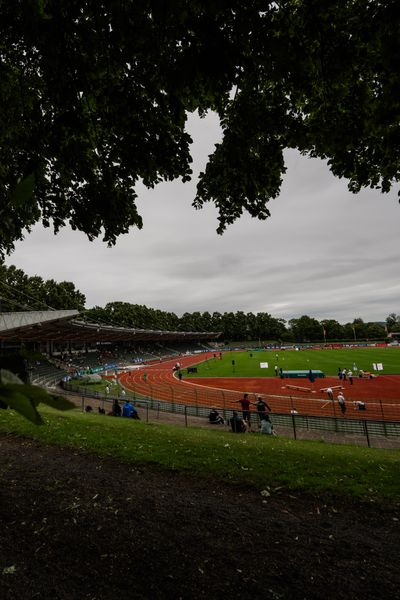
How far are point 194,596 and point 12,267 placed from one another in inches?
3048

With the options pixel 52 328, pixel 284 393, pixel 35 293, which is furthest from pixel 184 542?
pixel 35 293

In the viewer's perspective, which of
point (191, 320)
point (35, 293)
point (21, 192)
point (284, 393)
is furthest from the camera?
point (191, 320)

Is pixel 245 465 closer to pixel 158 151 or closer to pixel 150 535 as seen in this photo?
pixel 150 535

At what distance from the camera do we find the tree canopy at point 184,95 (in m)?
4.03

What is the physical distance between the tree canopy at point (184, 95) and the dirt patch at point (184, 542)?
4.22 metres

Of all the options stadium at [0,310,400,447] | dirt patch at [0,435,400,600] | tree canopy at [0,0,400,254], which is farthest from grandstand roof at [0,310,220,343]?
dirt patch at [0,435,400,600]

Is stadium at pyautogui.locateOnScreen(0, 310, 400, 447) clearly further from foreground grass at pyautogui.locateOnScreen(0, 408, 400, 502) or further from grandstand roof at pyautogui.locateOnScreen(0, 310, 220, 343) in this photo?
foreground grass at pyautogui.locateOnScreen(0, 408, 400, 502)

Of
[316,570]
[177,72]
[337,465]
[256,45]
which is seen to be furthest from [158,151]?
[337,465]

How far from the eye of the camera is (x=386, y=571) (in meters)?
3.60

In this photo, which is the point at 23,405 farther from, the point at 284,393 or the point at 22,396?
the point at 284,393

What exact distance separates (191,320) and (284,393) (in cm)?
13663

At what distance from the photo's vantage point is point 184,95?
500cm

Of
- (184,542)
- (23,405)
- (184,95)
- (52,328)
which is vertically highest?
(184,95)

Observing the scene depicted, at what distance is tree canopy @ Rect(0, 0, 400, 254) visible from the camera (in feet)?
13.2
